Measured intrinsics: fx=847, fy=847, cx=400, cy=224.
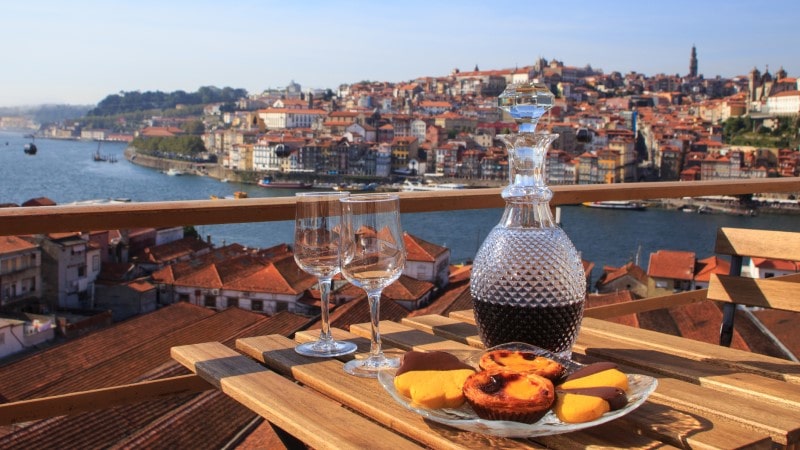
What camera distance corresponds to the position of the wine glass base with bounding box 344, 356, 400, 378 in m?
0.67

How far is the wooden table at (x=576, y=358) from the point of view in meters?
0.51

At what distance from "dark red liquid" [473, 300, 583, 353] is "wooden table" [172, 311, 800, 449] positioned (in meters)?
0.06

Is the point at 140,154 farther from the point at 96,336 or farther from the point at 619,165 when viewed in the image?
the point at 96,336

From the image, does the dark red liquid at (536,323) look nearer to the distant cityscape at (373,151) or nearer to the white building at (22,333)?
the distant cityscape at (373,151)

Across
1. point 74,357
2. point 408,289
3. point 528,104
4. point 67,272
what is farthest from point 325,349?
point 67,272

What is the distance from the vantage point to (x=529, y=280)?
0.69m

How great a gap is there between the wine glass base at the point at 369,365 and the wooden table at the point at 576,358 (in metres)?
0.01

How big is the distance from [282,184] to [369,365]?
33.4 meters

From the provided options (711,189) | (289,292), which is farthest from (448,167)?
(711,189)

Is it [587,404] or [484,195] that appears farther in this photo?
[484,195]

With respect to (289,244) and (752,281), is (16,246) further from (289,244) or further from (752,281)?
(752,281)

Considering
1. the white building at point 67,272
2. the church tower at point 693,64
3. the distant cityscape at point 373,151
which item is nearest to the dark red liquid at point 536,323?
the distant cityscape at point 373,151

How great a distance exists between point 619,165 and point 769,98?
41.5 ft

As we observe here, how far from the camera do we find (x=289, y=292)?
1084 centimetres
